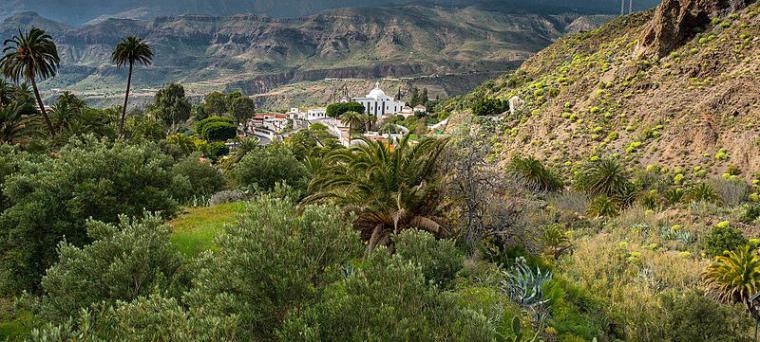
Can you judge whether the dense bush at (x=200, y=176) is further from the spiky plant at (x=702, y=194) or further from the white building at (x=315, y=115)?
the white building at (x=315, y=115)

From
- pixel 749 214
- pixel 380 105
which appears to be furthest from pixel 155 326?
pixel 380 105

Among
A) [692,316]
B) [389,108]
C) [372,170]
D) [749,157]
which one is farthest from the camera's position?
[389,108]

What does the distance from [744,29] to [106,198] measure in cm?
3268

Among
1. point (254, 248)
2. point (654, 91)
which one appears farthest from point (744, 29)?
point (254, 248)

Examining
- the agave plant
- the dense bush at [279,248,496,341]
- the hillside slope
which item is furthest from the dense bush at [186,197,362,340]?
the hillside slope

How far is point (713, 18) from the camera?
93.5ft

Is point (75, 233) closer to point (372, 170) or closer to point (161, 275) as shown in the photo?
point (161, 275)

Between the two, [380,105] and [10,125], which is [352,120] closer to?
[380,105]

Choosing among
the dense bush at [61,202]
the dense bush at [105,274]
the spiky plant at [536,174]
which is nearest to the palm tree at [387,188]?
the dense bush at [61,202]

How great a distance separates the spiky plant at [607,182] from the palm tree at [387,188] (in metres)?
12.1

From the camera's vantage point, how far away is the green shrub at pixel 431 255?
734 cm

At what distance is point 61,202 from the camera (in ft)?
30.7

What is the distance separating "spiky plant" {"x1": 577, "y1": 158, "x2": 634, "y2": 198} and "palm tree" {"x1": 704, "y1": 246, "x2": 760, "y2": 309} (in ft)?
28.2

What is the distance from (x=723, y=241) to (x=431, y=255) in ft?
36.5
